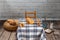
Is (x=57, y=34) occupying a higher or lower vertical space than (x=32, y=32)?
lower

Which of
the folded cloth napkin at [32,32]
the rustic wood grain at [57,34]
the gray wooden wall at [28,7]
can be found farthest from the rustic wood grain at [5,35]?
the rustic wood grain at [57,34]

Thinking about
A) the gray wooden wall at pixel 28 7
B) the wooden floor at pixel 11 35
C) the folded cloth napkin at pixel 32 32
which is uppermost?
the gray wooden wall at pixel 28 7

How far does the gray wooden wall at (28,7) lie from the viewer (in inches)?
151

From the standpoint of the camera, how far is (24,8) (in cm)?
A: 388

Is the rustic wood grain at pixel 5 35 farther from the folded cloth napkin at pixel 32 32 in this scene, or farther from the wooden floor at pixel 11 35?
the folded cloth napkin at pixel 32 32

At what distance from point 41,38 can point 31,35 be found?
0.20m

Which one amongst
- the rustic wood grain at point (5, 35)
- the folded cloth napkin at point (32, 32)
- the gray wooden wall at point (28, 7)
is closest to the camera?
the folded cloth napkin at point (32, 32)

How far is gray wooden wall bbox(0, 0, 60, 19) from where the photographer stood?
3.83 m

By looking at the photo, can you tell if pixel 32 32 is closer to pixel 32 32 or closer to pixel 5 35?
pixel 32 32

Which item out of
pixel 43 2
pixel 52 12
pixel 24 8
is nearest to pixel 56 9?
pixel 52 12

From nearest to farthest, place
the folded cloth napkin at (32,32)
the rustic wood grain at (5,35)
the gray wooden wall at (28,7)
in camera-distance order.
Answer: the folded cloth napkin at (32,32), the rustic wood grain at (5,35), the gray wooden wall at (28,7)

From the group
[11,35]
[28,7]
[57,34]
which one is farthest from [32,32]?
[28,7]

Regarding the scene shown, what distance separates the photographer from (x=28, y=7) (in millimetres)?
3881

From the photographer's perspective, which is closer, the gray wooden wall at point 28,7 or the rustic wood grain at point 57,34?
the rustic wood grain at point 57,34
